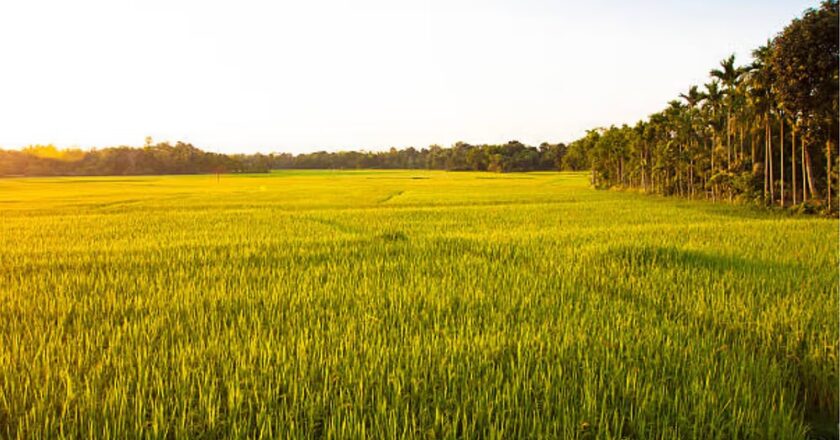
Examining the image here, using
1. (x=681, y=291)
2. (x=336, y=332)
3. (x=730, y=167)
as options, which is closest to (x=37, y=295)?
(x=336, y=332)

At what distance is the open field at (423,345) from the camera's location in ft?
10.4

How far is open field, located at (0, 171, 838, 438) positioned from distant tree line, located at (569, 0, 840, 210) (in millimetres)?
13777

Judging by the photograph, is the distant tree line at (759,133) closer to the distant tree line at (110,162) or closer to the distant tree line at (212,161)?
the distant tree line at (212,161)

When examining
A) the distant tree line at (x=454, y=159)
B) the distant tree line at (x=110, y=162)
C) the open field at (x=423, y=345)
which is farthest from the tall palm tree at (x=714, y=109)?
the distant tree line at (x=110, y=162)

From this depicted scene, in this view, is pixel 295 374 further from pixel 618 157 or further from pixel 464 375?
pixel 618 157

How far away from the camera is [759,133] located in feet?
99.9

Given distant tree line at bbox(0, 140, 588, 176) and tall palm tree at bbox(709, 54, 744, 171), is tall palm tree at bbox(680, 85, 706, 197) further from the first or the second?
distant tree line at bbox(0, 140, 588, 176)

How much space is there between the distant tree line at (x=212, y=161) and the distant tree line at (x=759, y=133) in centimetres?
3130

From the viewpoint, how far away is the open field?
10.4ft

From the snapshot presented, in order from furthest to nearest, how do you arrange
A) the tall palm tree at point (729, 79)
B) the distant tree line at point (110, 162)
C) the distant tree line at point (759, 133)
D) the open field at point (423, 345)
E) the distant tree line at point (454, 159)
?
1. the distant tree line at point (454, 159)
2. the distant tree line at point (110, 162)
3. the tall palm tree at point (729, 79)
4. the distant tree line at point (759, 133)
5. the open field at point (423, 345)

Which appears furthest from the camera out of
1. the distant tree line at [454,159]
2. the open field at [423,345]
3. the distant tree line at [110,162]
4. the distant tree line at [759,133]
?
the distant tree line at [454,159]

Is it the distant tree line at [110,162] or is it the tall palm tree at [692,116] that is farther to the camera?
the distant tree line at [110,162]

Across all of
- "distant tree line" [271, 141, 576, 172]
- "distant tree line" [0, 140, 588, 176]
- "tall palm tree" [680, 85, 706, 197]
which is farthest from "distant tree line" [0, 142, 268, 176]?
"tall palm tree" [680, 85, 706, 197]

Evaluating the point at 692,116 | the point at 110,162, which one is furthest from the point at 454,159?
the point at 692,116
